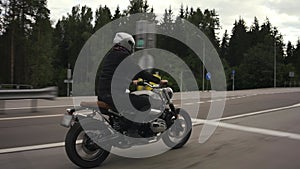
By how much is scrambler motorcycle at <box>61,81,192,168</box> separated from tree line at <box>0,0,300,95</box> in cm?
297

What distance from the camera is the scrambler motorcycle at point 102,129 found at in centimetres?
474

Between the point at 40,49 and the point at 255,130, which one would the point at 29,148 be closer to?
the point at 255,130

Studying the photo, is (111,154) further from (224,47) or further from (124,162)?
(224,47)

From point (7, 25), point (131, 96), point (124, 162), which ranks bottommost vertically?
point (124, 162)

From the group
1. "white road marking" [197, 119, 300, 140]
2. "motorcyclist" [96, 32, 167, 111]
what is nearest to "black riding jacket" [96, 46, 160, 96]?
"motorcyclist" [96, 32, 167, 111]

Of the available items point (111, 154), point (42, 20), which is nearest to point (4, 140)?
point (111, 154)

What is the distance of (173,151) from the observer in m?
5.95

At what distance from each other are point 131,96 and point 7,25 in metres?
38.9

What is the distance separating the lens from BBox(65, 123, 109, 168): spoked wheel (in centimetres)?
468

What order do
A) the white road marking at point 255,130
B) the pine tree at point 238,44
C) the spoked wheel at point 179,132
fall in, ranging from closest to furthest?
the spoked wheel at point 179,132
the white road marking at point 255,130
the pine tree at point 238,44

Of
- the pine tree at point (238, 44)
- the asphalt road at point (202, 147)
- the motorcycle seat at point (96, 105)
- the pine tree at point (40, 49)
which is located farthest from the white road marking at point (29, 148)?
the pine tree at point (238, 44)

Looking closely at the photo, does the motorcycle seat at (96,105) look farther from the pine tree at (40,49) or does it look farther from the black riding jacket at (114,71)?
the pine tree at (40,49)

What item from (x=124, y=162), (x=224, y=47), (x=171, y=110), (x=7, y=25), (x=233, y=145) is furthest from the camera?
(x=224, y=47)

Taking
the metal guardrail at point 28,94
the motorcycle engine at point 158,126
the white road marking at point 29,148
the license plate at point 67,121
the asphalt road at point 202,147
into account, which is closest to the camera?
the license plate at point 67,121
